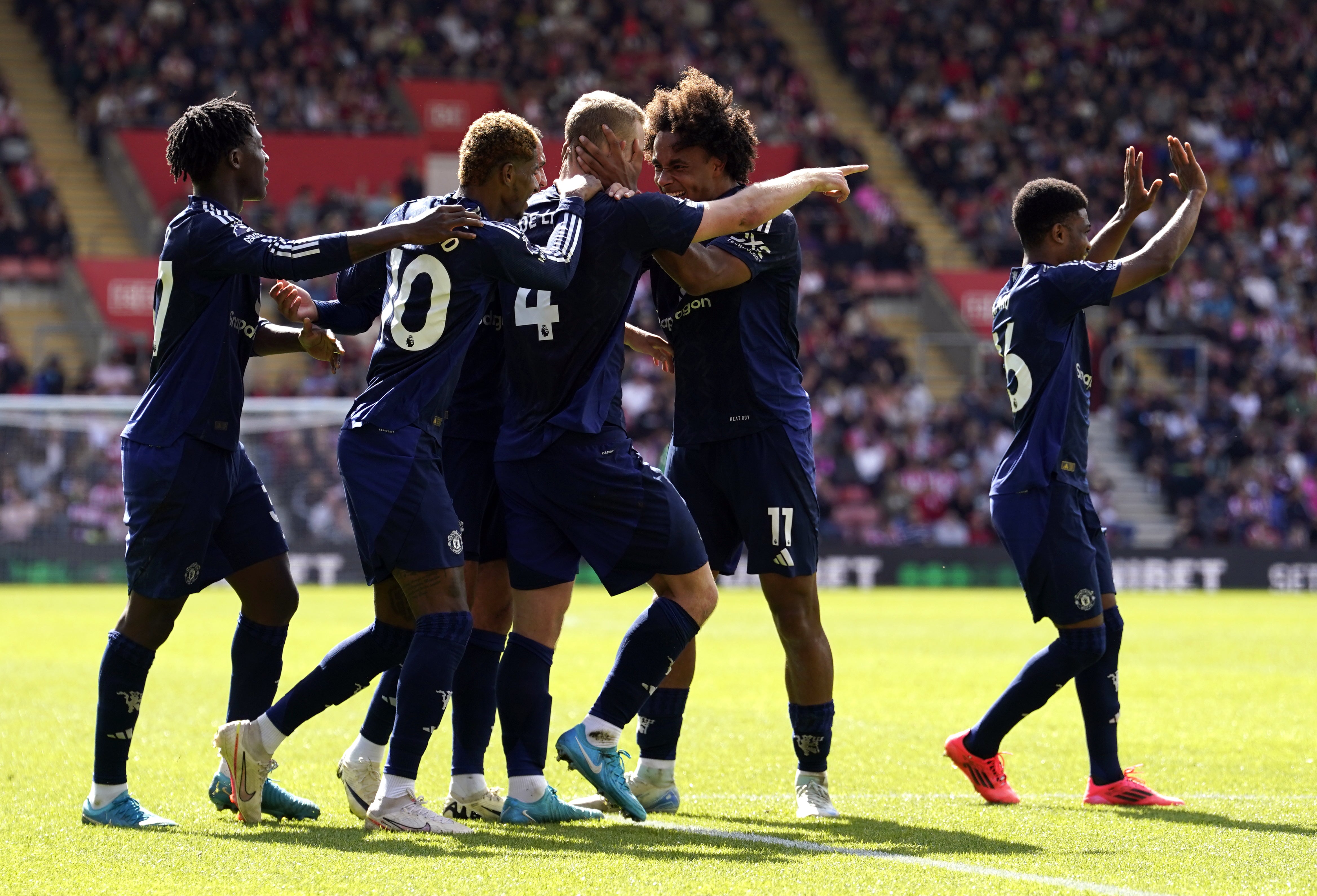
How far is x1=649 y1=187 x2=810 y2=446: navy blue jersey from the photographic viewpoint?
624 cm

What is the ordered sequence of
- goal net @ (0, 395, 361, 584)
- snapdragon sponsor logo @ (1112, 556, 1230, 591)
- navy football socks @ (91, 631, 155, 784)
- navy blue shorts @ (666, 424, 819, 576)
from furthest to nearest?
snapdragon sponsor logo @ (1112, 556, 1230, 591), goal net @ (0, 395, 361, 584), navy blue shorts @ (666, 424, 819, 576), navy football socks @ (91, 631, 155, 784)

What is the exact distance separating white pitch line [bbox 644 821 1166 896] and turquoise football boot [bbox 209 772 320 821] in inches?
49.5

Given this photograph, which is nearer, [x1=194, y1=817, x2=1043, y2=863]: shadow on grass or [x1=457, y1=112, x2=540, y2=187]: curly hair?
[x1=194, y1=817, x2=1043, y2=863]: shadow on grass

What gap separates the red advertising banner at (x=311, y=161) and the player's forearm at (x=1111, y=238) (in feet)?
73.4

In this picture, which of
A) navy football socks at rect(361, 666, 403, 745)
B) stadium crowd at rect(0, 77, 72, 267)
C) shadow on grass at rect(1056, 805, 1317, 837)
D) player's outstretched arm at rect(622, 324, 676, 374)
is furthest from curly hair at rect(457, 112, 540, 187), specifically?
stadium crowd at rect(0, 77, 72, 267)

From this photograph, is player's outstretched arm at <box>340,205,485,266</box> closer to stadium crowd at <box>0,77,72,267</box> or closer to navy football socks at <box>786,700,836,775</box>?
navy football socks at <box>786,700,836,775</box>

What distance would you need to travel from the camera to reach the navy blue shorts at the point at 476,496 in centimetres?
606

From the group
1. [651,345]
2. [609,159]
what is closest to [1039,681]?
[651,345]

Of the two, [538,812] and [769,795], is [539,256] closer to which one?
[538,812]

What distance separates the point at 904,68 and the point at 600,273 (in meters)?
30.9

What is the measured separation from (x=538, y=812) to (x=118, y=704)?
1.54 m

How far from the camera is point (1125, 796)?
6.40 meters

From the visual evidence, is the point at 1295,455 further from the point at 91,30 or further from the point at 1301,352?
the point at 91,30

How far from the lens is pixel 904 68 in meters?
35.1
